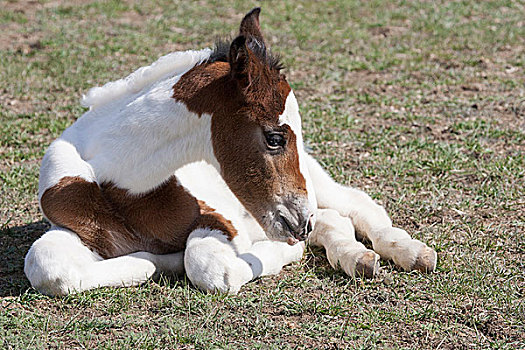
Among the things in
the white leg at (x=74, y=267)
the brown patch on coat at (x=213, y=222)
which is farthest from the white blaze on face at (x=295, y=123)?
the white leg at (x=74, y=267)

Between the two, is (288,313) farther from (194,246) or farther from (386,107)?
(386,107)

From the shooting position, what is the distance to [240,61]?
361 cm

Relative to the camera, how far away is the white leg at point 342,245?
4.03 meters

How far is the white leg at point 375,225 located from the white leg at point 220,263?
69 cm

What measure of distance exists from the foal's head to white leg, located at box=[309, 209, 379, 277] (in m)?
0.51

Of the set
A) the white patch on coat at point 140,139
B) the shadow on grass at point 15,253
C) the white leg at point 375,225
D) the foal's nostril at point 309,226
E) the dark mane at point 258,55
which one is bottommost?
the shadow on grass at point 15,253

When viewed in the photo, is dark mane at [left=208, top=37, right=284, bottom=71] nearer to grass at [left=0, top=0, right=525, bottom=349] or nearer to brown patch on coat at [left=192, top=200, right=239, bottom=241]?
brown patch on coat at [left=192, top=200, right=239, bottom=241]

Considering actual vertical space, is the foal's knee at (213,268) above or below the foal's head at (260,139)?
below

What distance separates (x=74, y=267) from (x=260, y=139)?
1.17 m

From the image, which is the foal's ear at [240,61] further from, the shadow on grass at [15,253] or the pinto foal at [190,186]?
the shadow on grass at [15,253]

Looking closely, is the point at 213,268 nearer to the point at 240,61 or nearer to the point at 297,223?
the point at 297,223

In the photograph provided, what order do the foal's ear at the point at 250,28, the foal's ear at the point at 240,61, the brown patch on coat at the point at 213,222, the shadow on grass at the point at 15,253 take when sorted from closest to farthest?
the foal's ear at the point at 240,61
the foal's ear at the point at 250,28
the shadow on grass at the point at 15,253
the brown patch on coat at the point at 213,222

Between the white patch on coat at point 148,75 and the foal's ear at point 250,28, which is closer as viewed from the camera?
the foal's ear at point 250,28

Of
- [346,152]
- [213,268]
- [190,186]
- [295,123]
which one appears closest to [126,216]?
[190,186]
